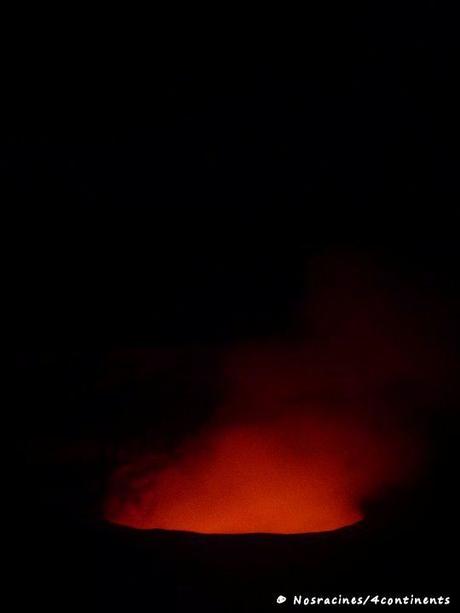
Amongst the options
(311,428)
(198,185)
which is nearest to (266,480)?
(311,428)

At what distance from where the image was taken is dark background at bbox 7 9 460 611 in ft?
12.2

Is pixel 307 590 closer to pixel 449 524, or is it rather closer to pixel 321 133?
pixel 449 524

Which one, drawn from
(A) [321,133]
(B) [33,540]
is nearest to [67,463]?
(B) [33,540]

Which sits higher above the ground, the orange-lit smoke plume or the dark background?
the dark background

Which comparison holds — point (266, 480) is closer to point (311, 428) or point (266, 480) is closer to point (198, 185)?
point (311, 428)

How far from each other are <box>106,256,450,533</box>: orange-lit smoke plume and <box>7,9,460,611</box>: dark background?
23 cm

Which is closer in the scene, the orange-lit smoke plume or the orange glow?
the orange glow

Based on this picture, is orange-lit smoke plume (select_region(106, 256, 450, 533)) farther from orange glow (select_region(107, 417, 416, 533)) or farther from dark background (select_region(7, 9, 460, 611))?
dark background (select_region(7, 9, 460, 611))

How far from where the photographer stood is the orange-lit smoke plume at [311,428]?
389cm

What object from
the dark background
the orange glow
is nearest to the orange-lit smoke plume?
the orange glow

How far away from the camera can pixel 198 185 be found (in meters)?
3.91

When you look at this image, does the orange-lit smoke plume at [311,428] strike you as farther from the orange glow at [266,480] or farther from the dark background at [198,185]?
the dark background at [198,185]

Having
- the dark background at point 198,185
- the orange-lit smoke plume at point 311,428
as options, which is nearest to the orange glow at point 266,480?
the orange-lit smoke plume at point 311,428

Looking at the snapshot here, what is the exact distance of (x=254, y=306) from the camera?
4.87 metres
